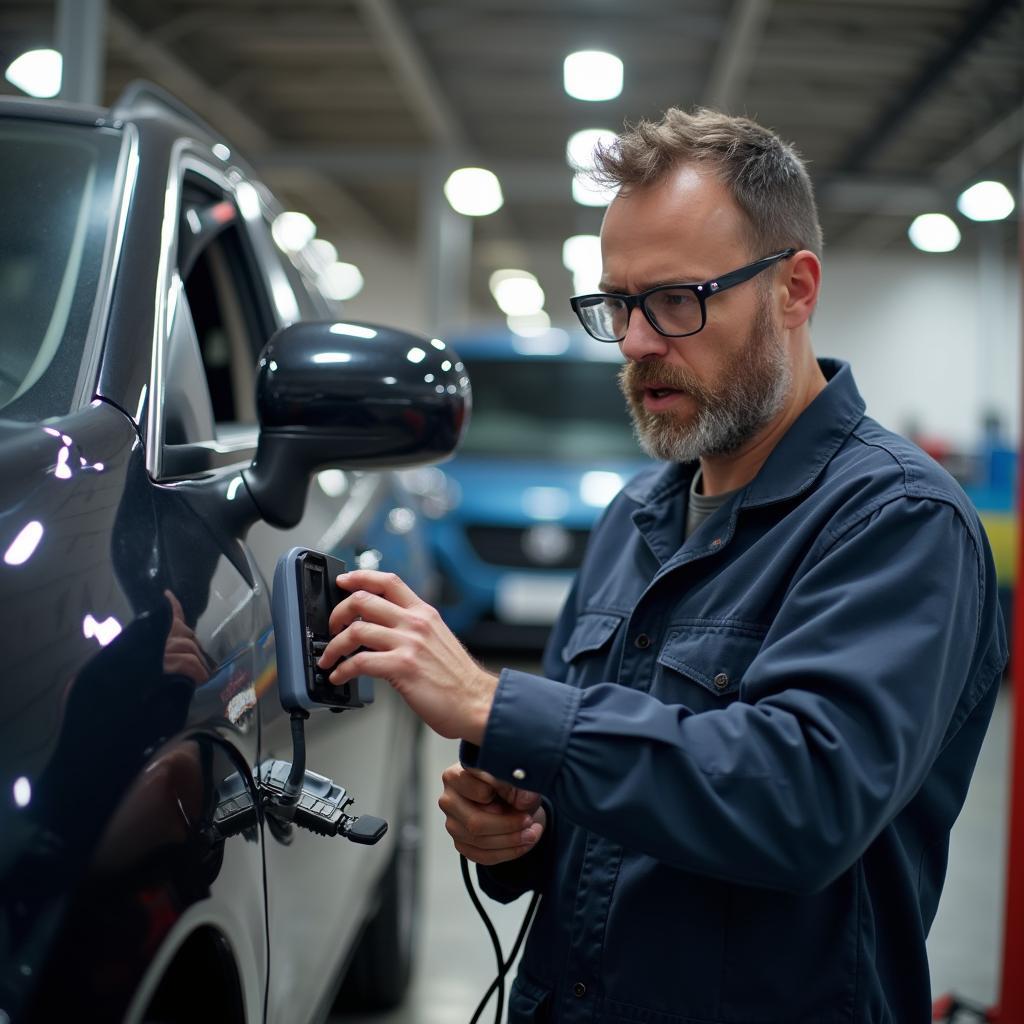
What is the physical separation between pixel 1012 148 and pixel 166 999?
14.4 metres

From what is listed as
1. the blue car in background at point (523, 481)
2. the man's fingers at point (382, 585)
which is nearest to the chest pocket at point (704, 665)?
the man's fingers at point (382, 585)

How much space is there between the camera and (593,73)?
887cm

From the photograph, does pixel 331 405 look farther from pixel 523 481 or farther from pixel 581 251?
pixel 581 251

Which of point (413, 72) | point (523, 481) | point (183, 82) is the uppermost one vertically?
point (183, 82)

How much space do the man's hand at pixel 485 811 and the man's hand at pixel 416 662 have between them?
0.18 meters

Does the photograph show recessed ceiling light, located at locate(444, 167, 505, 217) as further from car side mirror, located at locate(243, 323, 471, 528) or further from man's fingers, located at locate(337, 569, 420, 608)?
man's fingers, located at locate(337, 569, 420, 608)

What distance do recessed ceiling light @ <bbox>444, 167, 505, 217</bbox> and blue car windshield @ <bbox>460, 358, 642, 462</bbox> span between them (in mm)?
4953

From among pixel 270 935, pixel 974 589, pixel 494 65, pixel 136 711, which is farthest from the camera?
pixel 494 65

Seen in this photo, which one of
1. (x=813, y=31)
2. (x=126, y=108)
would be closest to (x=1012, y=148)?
(x=813, y=31)

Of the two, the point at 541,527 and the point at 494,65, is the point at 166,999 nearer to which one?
the point at 541,527

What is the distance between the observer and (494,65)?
1095 centimetres

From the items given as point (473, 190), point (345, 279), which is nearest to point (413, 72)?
point (473, 190)

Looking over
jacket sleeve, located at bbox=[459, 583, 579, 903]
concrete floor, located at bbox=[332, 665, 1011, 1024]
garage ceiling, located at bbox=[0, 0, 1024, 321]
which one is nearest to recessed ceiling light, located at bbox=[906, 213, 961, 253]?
garage ceiling, located at bbox=[0, 0, 1024, 321]

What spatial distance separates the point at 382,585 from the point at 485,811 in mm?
314
